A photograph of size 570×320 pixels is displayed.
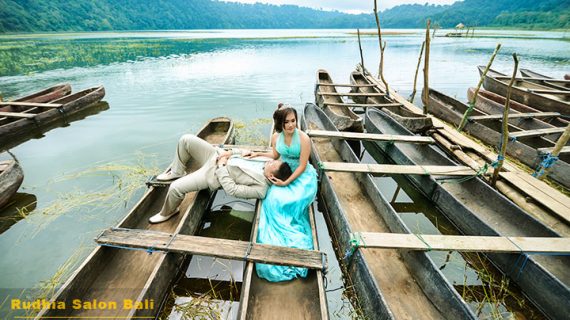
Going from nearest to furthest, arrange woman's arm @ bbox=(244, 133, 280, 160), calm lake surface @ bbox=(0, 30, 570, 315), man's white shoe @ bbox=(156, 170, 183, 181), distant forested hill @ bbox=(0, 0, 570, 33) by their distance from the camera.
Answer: calm lake surface @ bbox=(0, 30, 570, 315) → woman's arm @ bbox=(244, 133, 280, 160) → man's white shoe @ bbox=(156, 170, 183, 181) → distant forested hill @ bbox=(0, 0, 570, 33)

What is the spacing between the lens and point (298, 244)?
3775 millimetres

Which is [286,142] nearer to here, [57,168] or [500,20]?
[57,168]

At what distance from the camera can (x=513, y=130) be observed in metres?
7.97

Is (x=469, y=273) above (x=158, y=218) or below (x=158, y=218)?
below

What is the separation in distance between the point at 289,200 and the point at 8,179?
591 centimetres

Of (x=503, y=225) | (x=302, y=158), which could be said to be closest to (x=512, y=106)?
(x=503, y=225)

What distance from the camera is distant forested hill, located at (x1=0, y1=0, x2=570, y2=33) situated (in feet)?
198

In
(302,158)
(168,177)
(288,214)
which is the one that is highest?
(302,158)

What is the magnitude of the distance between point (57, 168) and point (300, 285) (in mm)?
8005

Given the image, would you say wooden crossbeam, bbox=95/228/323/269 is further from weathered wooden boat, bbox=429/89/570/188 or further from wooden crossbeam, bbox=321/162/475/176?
weathered wooden boat, bbox=429/89/570/188

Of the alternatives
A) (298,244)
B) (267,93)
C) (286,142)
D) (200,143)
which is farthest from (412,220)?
(267,93)

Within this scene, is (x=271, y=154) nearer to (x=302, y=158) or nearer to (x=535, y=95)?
(x=302, y=158)

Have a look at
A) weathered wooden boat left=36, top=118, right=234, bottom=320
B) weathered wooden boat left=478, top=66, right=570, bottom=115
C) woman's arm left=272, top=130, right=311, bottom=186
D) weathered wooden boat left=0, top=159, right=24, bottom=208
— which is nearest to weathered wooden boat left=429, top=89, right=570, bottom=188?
weathered wooden boat left=478, top=66, right=570, bottom=115

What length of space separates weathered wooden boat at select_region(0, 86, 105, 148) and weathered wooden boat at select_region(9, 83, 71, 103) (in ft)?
2.11
